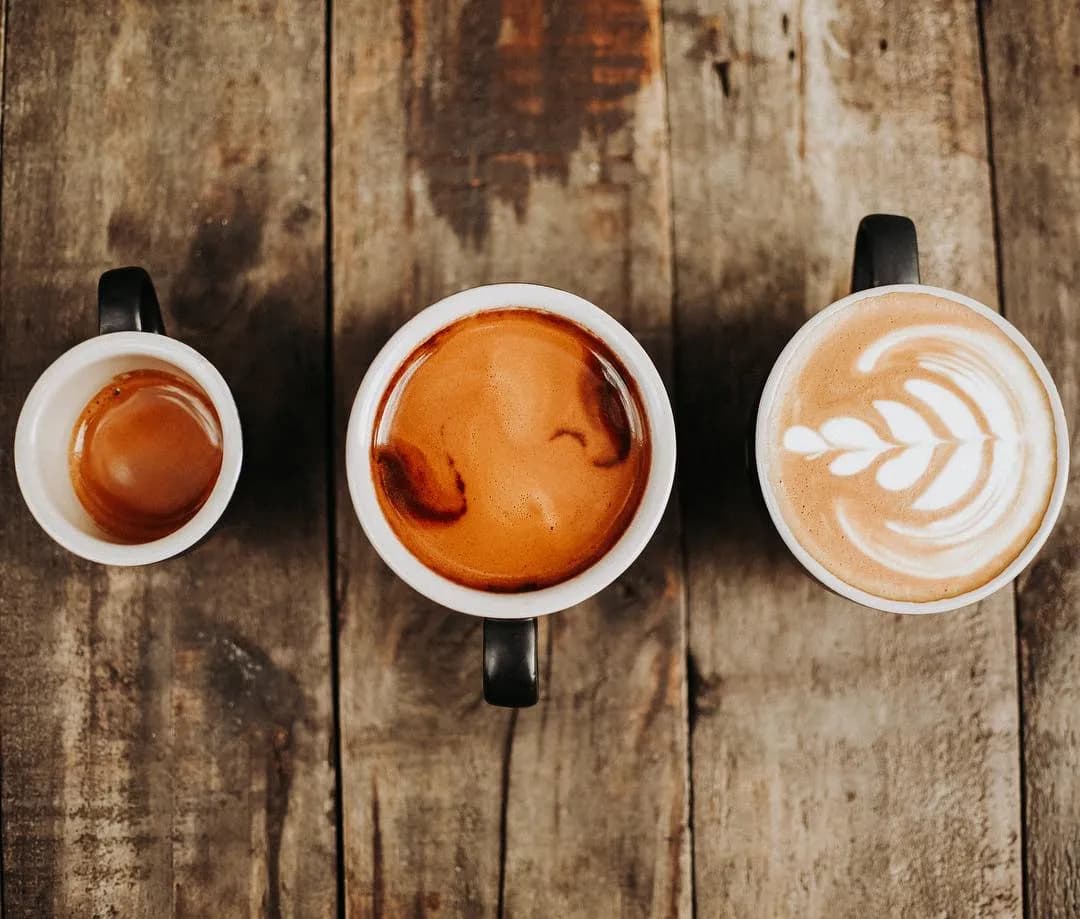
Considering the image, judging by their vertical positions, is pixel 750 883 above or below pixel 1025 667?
below

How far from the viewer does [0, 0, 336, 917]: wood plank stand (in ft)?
2.30

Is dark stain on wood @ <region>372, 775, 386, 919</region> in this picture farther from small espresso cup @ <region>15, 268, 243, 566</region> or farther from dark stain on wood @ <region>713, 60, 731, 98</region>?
dark stain on wood @ <region>713, 60, 731, 98</region>

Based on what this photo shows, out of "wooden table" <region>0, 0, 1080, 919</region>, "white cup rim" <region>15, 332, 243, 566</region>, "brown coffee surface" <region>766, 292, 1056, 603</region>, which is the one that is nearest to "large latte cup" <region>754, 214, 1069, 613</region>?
"brown coffee surface" <region>766, 292, 1056, 603</region>

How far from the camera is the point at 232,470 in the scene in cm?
58

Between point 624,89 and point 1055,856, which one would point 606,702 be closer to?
point 1055,856

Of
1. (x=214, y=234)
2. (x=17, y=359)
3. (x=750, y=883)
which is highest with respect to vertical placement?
(x=214, y=234)

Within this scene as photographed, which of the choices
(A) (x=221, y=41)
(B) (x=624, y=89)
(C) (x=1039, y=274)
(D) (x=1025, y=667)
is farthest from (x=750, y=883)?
(A) (x=221, y=41)

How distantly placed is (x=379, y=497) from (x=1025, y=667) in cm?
59

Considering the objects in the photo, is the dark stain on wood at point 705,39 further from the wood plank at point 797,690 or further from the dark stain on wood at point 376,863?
the dark stain on wood at point 376,863

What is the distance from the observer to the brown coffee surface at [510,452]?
0.63 metres

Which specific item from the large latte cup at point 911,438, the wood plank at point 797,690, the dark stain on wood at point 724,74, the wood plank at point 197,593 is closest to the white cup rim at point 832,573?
the large latte cup at point 911,438

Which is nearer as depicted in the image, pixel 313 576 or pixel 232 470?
pixel 232 470

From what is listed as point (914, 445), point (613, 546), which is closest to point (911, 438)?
point (914, 445)

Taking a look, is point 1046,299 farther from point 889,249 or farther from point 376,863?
point 376,863
